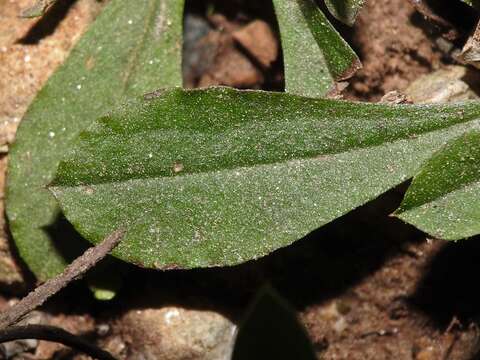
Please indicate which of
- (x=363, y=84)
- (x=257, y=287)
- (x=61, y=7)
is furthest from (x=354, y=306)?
(x=61, y=7)

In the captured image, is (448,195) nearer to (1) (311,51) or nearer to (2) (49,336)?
(1) (311,51)

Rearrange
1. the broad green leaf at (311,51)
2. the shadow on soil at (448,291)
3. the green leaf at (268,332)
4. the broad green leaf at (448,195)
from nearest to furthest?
the green leaf at (268,332), the broad green leaf at (448,195), the broad green leaf at (311,51), the shadow on soil at (448,291)

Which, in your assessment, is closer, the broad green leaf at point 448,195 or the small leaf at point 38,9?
the broad green leaf at point 448,195

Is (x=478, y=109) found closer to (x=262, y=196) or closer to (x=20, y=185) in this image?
(x=262, y=196)

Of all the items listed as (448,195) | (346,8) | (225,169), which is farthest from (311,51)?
(448,195)

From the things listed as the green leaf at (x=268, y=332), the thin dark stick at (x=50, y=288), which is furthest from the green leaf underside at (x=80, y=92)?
the green leaf at (x=268, y=332)

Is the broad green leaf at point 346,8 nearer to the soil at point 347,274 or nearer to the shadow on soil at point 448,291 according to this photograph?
the soil at point 347,274
